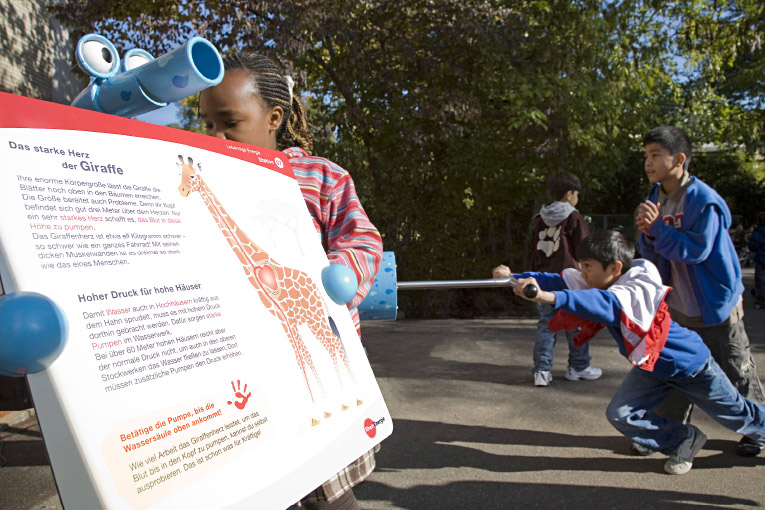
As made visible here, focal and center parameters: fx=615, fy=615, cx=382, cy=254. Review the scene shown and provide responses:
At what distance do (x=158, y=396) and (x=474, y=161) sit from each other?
9.36 meters

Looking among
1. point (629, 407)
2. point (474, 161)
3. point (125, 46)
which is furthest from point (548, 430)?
point (125, 46)

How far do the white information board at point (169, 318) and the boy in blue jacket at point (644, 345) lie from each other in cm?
153

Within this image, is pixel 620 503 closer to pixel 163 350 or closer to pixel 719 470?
pixel 719 470

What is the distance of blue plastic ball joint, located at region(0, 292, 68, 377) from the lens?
86 cm

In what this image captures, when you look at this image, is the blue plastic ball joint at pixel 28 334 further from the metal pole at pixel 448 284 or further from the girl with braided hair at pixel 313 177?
the metal pole at pixel 448 284

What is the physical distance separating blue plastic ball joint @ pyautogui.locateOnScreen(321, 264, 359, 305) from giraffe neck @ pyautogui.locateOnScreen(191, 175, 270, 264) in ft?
0.66

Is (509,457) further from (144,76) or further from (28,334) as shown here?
(28,334)

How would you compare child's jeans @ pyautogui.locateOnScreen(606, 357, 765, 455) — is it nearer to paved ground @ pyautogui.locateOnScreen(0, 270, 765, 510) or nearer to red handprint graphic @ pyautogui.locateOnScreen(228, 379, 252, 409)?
paved ground @ pyautogui.locateOnScreen(0, 270, 765, 510)

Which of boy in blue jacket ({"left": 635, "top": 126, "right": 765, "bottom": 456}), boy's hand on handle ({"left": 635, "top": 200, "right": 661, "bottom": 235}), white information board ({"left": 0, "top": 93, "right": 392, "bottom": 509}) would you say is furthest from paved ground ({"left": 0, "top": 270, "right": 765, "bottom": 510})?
white information board ({"left": 0, "top": 93, "right": 392, "bottom": 509})

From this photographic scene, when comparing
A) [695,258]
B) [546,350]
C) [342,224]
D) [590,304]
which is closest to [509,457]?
[590,304]

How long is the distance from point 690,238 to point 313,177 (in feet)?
7.95

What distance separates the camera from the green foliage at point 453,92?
855 cm

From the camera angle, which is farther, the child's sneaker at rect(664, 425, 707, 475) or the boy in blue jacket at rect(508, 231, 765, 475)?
the child's sneaker at rect(664, 425, 707, 475)

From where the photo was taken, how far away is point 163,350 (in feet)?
3.37
